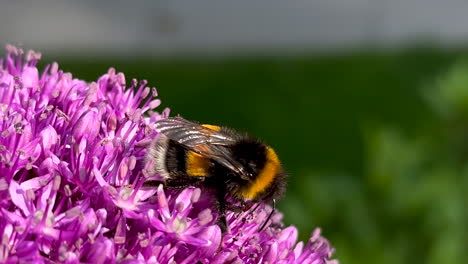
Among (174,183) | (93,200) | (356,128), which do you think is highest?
(356,128)

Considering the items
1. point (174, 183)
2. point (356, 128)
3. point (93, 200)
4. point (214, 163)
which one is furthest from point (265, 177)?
point (356, 128)

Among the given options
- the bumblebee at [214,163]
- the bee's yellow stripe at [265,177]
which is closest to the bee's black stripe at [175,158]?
the bumblebee at [214,163]

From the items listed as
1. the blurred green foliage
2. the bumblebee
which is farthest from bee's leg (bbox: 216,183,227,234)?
the blurred green foliage

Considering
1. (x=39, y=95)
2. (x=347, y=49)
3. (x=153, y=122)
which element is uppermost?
(x=347, y=49)

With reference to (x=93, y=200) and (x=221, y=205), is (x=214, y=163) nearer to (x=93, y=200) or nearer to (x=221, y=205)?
(x=221, y=205)

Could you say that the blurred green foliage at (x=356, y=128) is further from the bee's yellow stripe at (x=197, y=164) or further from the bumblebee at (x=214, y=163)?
the bee's yellow stripe at (x=197, y=164)

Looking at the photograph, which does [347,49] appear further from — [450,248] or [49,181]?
[49,181]

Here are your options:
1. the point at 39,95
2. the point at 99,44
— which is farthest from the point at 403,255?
the point at 99,44
